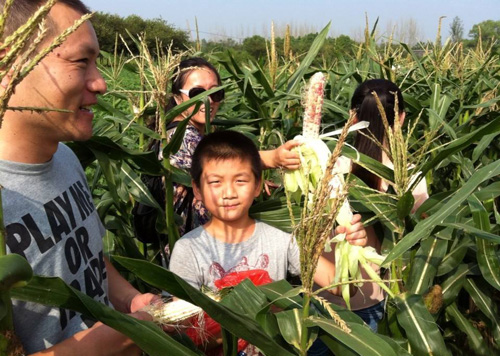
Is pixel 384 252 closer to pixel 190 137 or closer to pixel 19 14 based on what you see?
pixel 190 137

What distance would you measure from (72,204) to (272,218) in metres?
0.94

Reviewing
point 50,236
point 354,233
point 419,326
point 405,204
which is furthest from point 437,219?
point 50,236

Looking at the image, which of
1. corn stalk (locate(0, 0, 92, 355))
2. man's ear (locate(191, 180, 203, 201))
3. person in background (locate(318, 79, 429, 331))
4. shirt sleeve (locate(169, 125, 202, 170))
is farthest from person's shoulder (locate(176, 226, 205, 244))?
corn stalk (locate(0, 0, 92, 355))

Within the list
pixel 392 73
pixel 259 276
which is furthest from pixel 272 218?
pixel 392 73

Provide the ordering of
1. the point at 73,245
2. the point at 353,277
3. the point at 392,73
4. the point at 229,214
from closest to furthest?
the point at 73,245
the point at 353,277
the point at 229,214
the point at 392,73

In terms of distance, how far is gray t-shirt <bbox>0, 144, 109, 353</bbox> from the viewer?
3.73 feet

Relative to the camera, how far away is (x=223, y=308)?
3.44 feet

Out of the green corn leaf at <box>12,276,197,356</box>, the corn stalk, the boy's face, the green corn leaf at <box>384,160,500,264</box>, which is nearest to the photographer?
the corn stalk

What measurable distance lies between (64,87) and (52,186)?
0.78 feet

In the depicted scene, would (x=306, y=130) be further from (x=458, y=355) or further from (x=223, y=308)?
(x=458, y=355)

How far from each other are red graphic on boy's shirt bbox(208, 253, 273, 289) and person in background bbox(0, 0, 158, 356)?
0.45m

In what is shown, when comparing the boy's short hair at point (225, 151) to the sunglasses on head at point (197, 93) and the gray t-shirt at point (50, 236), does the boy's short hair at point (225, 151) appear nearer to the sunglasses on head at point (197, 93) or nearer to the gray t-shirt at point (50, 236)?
the sunglasses on head at point (197, 93)

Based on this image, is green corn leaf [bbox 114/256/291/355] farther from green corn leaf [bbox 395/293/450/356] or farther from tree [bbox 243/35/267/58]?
tree [bbox 243/35/267/58]

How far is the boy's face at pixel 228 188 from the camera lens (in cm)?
188
